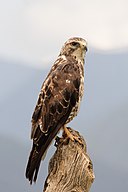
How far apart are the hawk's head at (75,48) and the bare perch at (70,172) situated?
115cm

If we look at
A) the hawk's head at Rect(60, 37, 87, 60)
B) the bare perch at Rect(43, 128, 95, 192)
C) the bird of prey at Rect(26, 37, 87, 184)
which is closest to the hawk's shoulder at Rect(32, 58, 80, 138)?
the bird of prey at Rect(26, 37, 87, 184)

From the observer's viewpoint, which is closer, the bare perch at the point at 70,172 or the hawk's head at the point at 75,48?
the bare perch at the point at 70,172

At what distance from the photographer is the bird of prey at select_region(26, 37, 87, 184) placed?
3441 millimetres

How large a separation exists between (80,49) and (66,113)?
2.38 ft

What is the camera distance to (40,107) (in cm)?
355

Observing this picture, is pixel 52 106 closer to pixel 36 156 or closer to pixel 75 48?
pixel 36 156

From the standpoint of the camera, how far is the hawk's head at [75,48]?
400cm

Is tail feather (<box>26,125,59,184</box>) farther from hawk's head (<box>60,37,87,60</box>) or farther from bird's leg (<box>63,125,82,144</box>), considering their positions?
hawk's head (<box>60,37,87,60</box>)

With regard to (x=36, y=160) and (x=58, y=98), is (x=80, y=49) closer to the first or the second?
(x=58, y=98)

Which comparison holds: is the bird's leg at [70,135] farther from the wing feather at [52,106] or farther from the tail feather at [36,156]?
the tail feather at [36,156]

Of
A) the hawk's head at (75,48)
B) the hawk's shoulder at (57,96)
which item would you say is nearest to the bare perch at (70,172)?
the hawk's shoulder at (57,96)

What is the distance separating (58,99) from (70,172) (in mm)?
803

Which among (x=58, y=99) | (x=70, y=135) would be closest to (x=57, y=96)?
(x=58, y=99)

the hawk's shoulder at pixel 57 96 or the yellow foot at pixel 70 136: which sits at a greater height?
the hawk's shoulder at pixel 57 96
